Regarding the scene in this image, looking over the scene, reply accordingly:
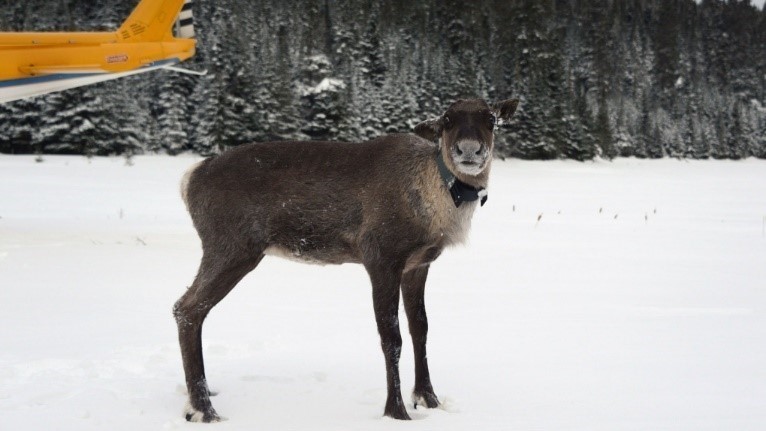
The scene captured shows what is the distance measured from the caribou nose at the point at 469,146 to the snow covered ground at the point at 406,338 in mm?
1665

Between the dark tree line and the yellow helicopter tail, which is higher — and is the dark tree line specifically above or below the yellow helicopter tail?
below

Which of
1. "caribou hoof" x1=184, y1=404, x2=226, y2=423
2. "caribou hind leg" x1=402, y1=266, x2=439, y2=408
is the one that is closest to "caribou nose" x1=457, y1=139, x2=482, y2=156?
"caribou hind leg" x1=402, y1=266, x2=439, y2=408

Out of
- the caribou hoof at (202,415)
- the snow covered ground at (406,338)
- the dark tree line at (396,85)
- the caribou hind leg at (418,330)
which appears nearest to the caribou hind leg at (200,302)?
the caribou hoof at (202,415)

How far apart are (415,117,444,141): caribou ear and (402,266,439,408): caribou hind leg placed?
92cm

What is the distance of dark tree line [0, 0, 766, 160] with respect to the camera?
4156 cm

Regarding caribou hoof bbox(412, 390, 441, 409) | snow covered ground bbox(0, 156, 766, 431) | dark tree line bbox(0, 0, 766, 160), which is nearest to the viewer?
snow covered ground bbox(0, 156, 766, 431)

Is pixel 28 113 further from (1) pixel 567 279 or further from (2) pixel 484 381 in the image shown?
(2) pixel 484 381

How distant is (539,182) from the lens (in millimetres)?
33594

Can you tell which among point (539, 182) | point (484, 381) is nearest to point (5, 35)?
point (484, 381)

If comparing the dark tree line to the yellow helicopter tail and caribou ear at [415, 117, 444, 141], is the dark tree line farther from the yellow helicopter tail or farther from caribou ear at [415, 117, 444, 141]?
caribou ear at [415, 117, 444, 141]

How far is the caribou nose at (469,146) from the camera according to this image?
3869mm

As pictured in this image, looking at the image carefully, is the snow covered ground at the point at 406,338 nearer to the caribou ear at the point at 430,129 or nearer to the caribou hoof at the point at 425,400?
the caribou hoof at the point at 425,400

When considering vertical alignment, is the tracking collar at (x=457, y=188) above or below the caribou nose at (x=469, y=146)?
below

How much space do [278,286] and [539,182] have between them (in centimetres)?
2698
